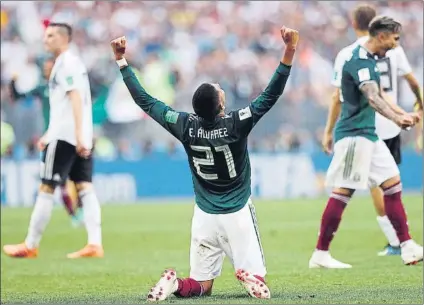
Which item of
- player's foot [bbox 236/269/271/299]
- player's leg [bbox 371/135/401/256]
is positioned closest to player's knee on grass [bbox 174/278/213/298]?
player's foot [bbox 236/269/271/299]

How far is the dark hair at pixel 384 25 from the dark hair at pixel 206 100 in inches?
112

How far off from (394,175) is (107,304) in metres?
4.15

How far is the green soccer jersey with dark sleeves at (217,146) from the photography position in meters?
7.51

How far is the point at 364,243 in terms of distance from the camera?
1331 cm

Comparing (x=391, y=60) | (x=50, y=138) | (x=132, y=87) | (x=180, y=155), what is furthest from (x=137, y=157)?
(x=132, y=87)

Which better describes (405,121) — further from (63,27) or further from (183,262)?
(63,27)

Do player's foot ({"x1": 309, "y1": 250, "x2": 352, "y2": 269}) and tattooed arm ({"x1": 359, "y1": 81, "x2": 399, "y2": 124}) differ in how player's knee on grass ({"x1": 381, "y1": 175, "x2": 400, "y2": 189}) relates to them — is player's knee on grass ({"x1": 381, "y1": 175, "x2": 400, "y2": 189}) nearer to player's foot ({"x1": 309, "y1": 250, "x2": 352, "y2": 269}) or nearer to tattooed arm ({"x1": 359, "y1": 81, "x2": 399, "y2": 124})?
player's foot ({"x1": 309, "y1": 250, "x2": 352, "y2": 269})

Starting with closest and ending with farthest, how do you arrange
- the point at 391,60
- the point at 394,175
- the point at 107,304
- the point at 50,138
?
the point at 107,304 → the point at 394,175 → the point at 391,60 → the point at 50,138

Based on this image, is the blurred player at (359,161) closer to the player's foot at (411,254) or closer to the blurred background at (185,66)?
the player's foot at (411,254)

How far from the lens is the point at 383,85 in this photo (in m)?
11.3

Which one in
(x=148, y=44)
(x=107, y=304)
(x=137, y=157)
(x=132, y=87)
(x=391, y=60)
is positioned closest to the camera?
(x=107, y=304)

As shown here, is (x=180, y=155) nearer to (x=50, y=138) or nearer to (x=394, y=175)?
(x=50, y=138)

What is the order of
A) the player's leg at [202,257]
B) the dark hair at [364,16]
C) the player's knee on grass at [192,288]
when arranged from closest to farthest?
the player's knee on grass at [192,288]
the player's leg at [202,257]
the dark hair at [364,16]

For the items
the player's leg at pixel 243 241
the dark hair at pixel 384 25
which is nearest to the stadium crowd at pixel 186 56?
the dark hair at pixel 384 25
